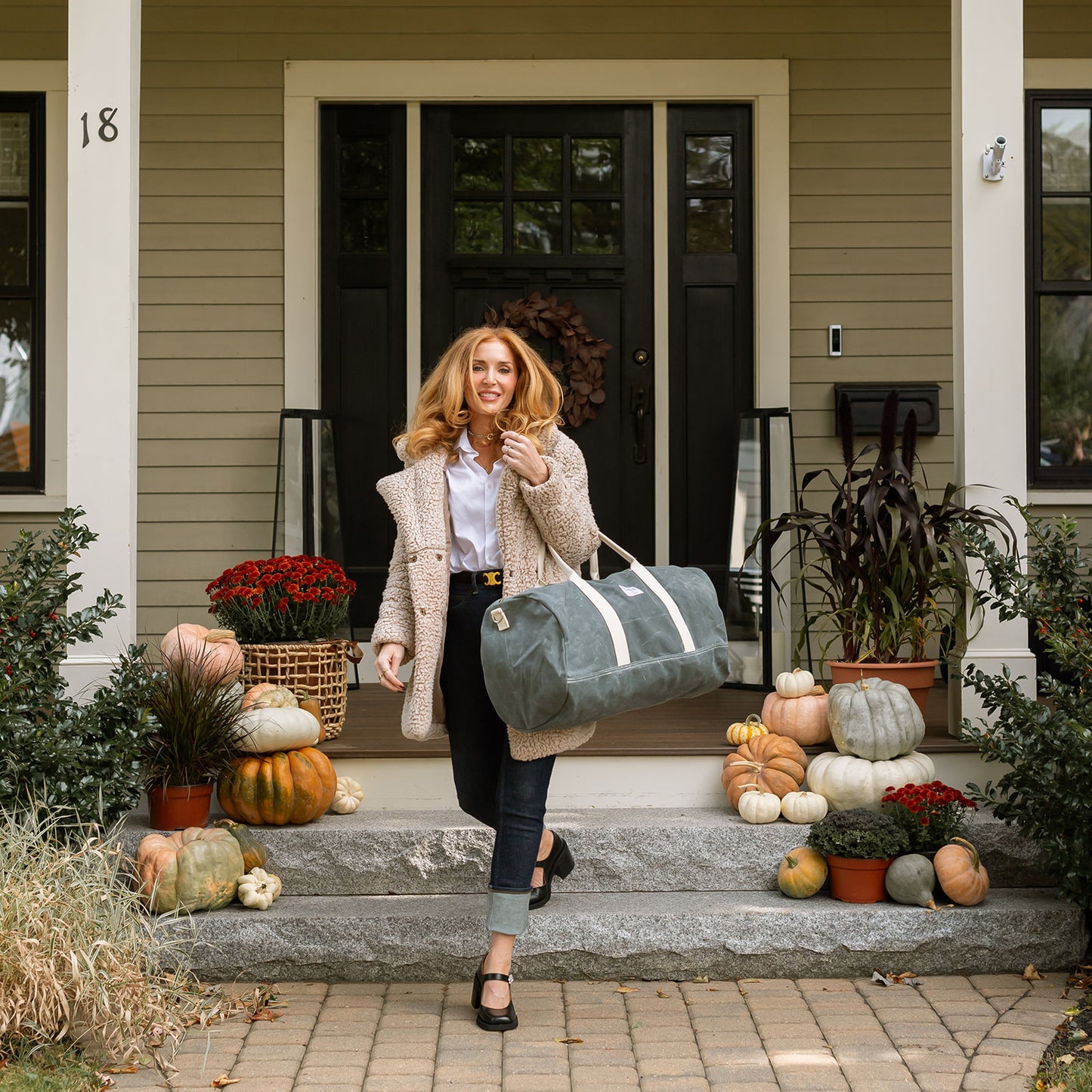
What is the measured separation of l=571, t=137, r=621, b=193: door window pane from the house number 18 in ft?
7.39

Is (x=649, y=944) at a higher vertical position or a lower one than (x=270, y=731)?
lower

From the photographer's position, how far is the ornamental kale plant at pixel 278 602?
4266mm

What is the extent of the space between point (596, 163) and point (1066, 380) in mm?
2256

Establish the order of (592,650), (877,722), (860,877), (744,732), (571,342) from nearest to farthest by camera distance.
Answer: (592,650) → (860,877) → (877,722) → (744,732) → (571,342)

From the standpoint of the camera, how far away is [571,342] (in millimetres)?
5461

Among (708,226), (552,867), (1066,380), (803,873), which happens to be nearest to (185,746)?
(552,867)

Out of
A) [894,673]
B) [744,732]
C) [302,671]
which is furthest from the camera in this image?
[302,671]

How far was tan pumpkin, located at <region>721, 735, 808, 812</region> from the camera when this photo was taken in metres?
3.69

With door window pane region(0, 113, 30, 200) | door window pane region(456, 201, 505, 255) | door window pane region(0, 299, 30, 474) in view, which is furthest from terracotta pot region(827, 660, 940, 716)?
door window pane region(0, 113, 30, 200)

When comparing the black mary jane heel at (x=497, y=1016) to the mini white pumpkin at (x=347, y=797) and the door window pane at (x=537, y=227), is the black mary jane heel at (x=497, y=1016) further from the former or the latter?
the door window pane at (x=537, y=227)

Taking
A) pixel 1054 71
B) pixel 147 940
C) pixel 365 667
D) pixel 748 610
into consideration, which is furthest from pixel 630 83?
pixel 147 940

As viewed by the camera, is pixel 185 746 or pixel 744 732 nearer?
pixel 185 746

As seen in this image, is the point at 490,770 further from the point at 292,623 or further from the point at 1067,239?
the point at 1067,239

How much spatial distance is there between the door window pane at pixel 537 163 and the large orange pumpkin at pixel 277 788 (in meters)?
2.93
